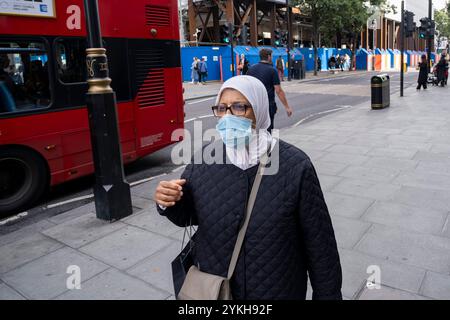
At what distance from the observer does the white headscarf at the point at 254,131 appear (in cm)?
192

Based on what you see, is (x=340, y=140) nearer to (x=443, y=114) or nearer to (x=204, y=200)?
(x=443, y=114)

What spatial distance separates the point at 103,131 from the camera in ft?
16.1

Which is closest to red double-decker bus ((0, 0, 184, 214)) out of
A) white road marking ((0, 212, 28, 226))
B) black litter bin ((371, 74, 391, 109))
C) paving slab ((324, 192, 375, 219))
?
white road marking ((0, 212, 28, 226))

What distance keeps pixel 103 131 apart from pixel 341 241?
112 inches

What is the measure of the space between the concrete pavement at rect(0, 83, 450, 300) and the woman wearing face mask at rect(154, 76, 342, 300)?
152 centimetres

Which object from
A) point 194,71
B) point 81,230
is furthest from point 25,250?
point 194,71

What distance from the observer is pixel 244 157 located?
6.37 ft

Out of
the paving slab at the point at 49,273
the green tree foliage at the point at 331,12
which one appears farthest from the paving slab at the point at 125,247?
the green tree foliage at the point at 331,12

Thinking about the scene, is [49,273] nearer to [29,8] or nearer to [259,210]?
[259,210]

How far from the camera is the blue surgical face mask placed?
192 cm

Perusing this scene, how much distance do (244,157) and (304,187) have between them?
0.30 m
